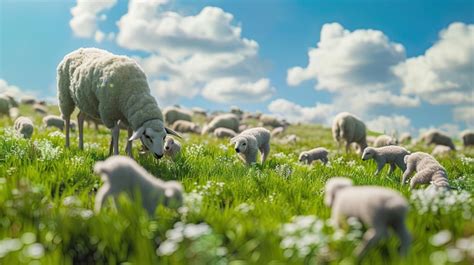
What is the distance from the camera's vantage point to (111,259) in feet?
11.2

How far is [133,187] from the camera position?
12.5 feet

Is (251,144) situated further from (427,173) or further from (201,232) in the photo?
(201,232)

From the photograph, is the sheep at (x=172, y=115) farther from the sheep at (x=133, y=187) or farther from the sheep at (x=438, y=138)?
the sheep at (x=133, y=187)

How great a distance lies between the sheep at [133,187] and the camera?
3.72 meters

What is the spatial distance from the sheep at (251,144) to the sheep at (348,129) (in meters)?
9.34

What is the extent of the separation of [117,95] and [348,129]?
42.0 feet

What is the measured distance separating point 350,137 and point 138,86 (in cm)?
1276

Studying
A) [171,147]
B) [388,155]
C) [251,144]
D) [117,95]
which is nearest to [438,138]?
[388,155]

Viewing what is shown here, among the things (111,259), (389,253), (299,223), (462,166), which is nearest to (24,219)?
(111,259)

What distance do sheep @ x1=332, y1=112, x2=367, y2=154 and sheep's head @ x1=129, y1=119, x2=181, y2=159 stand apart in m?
12.9

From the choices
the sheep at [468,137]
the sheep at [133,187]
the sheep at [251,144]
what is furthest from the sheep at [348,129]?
the sheep at [468,137]

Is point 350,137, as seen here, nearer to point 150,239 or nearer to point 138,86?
point 138,86

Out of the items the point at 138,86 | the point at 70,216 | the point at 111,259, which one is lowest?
the point at 111,259

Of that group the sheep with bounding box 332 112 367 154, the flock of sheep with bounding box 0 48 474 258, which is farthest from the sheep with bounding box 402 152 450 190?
the sheep with bounding box 332 112 367 154
